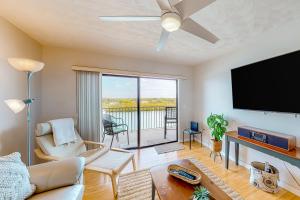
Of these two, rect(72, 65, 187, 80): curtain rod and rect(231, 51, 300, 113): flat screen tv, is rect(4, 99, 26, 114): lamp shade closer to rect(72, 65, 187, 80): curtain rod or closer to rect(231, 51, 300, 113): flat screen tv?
rect(72, 65, 187, 80): curtain rod

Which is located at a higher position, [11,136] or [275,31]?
[275,31]

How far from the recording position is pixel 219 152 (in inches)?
109

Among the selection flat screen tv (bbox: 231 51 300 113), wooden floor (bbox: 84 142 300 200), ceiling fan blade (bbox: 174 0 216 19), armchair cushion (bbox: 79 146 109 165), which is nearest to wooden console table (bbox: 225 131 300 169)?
wooden floor (bbox: 84 142 300 200)

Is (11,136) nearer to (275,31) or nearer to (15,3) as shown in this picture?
(15,3)

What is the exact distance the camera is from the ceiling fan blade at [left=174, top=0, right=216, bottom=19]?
989mm

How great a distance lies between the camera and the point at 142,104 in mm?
3590

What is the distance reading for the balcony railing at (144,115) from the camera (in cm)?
361

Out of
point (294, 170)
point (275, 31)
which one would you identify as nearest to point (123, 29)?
point (275, 31)

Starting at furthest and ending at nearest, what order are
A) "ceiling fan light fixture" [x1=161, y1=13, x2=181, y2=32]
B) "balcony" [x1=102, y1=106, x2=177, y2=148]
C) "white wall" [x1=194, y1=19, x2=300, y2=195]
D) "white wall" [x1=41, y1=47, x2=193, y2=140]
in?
"balcony" [x1=102, y1=106, x2=177, y2=148] < "white wall" [x1=41, y1=47, x2=193, y2=140] < "white wall" [x1=194, y1=19, x2=300, y2=195] < "ceiling fan light fixture" [x1=161, y1=13, x2=181, y2=32]

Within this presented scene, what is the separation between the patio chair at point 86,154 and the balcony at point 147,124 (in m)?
1.11

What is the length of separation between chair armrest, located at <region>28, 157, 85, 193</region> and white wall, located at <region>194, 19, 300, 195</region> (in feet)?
8.84

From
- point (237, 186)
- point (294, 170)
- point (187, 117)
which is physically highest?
point (187, 117)

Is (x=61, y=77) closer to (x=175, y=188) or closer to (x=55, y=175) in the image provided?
(x=55, y=175)

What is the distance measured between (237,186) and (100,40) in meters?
3.10
